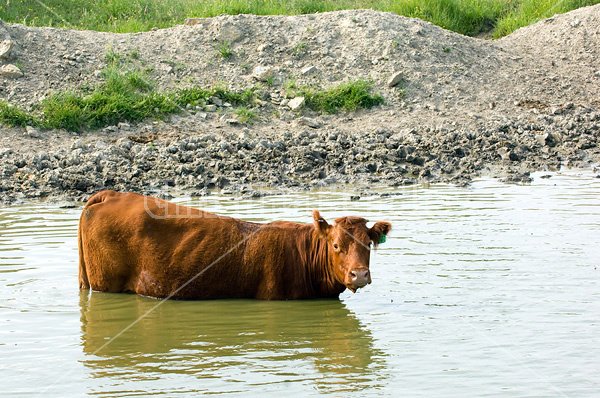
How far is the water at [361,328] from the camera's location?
16.9ft

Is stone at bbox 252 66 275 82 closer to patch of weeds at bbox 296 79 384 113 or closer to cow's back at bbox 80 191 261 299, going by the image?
patch of weeds at bbox 296 79 384 113

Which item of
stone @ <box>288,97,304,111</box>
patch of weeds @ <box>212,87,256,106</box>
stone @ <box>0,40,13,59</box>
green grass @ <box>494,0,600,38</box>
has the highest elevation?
green grass @ <box>494,0,600,38</box>

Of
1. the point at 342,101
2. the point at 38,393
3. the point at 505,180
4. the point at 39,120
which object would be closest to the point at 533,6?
the point at 342,101

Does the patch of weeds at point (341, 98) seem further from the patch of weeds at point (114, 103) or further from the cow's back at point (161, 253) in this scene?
the cow's back at point (161, 253)

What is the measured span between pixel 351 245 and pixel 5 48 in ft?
45.0

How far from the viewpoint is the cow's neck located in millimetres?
7305

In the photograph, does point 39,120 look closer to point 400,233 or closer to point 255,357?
point 400,233

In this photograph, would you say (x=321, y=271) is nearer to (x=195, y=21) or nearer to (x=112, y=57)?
(x=112, y=57)

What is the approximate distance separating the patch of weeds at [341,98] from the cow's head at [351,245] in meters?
11.1

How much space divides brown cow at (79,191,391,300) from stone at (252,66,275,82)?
38.1ft

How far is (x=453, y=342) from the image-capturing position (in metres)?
5.88

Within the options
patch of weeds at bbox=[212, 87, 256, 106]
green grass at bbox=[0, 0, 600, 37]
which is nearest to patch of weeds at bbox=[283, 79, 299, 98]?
patch of weeds at bbox=[212, 87, 256, 106]

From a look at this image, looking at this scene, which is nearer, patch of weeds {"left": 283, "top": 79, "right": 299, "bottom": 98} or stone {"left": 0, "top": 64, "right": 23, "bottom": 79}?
stone {"left": 0, "top": 64, "right": 23, "bottom": 79}

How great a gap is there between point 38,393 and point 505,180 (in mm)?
10561
